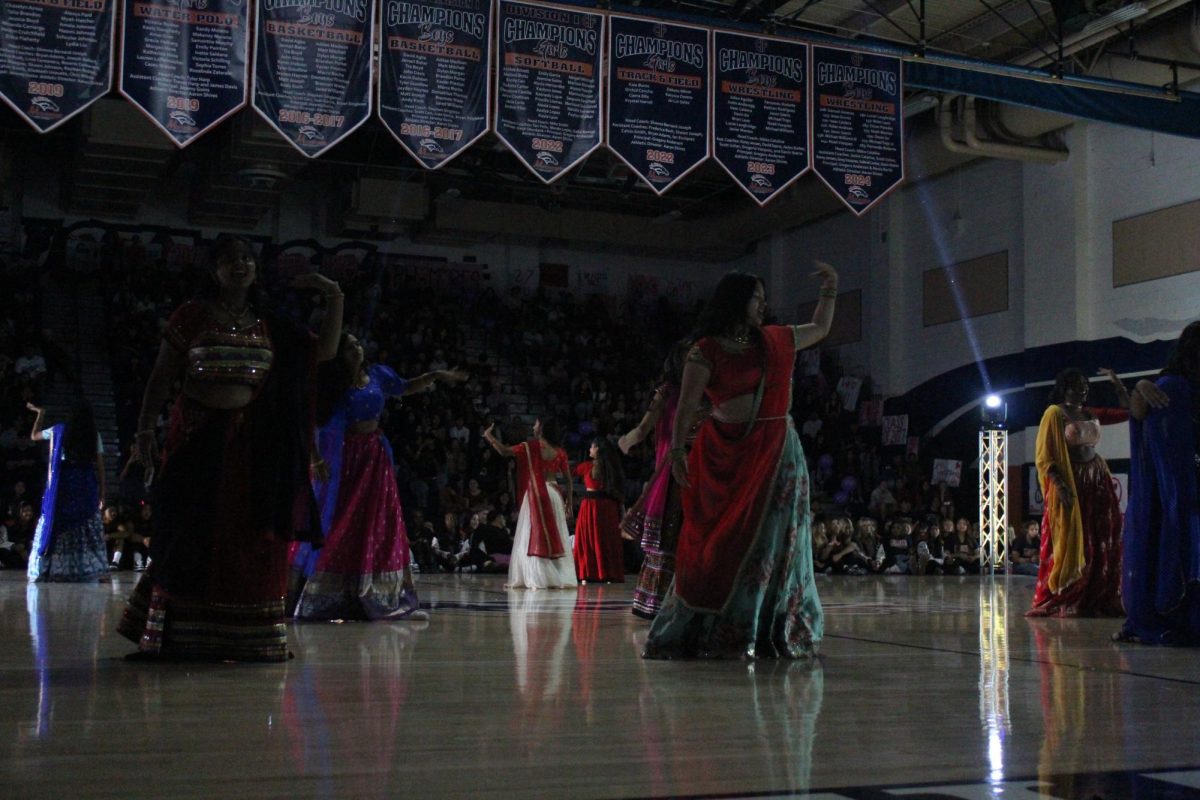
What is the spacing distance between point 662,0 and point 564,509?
490cm

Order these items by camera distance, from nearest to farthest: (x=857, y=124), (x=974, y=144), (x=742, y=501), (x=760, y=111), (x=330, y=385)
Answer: (x=742, y=501) → (x=330, y=385) → (x=760, y=111) → (x=857, y=124) → (x=974, y=144)

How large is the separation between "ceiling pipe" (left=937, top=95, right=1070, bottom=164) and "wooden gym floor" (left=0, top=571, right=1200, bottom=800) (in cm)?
1138

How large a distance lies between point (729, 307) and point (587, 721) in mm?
2055

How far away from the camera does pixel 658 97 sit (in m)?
9.20

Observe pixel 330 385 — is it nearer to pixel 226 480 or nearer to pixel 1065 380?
pixel 226 480

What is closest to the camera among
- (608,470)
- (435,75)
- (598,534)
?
(435,75)

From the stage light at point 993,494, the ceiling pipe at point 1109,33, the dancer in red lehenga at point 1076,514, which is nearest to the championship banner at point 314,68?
the dancer in red lehenga at point 1076,514

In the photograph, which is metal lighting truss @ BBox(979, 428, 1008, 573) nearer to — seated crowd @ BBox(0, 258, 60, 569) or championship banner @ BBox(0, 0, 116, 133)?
seated crowd @ BBox(0, 258, 60, 569)

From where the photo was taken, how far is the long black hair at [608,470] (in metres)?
11.9

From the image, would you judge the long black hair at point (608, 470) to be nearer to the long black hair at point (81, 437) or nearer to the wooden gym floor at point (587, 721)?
the long black hair at point (81, 437)

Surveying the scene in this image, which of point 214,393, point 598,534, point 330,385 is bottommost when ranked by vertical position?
point 598,534

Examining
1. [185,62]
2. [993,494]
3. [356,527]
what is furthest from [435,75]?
[993,494]

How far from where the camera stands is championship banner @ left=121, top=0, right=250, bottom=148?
788 cm

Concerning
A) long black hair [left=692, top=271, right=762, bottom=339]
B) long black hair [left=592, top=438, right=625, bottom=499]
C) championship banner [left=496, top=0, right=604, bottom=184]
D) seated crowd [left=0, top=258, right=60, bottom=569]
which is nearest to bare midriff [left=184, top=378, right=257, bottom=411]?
long black hair [left=692, top=271, right=762, bottom=339]
